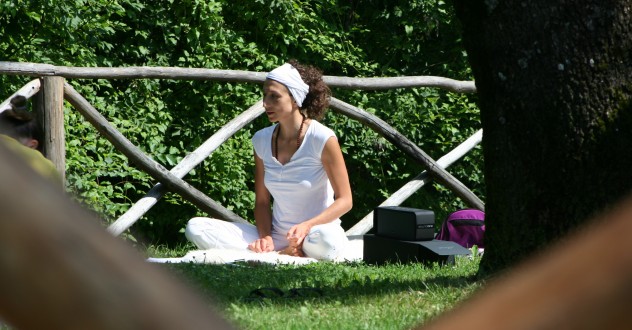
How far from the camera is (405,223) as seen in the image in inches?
241

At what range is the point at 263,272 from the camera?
210 inches

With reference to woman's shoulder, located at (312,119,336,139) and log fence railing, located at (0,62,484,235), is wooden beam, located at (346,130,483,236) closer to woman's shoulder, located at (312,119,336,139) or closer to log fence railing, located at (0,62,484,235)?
log fence railing, located at (0,62,484,235)

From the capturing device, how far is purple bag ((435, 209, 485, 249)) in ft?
23.6

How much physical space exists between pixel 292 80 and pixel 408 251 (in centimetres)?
137

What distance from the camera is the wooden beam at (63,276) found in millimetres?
479

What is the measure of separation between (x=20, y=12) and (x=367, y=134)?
348cm

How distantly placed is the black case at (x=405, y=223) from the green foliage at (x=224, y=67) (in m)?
2.75

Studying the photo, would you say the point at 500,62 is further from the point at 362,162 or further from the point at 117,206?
the point at 362,162

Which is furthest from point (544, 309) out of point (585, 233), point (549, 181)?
point (549, 181)

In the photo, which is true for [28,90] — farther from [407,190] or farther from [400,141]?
[407,190]

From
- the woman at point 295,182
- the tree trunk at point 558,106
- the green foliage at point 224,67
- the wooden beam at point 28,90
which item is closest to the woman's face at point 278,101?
the woman at point 295,182

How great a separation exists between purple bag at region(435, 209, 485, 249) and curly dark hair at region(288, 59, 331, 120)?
127 cm

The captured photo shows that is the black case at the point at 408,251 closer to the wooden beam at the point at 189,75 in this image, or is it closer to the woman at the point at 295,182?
the woman at the point at 295,182

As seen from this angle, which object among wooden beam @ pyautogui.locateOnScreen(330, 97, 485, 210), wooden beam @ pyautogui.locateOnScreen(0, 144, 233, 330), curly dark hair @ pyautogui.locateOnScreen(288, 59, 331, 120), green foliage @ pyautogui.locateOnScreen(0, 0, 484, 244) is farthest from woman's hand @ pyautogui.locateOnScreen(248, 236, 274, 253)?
wooden beam @ pyautogui.locateOnScreen(0, 144, 233, 330)
